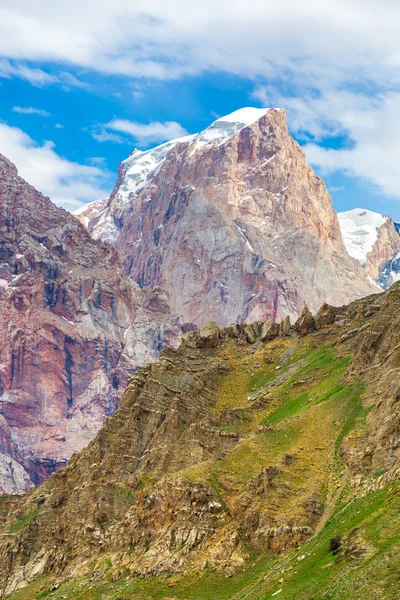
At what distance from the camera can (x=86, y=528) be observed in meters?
143

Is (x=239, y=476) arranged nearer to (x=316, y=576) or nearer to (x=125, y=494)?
(x=125, y=494)

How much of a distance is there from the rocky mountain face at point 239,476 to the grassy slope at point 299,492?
0.28 m

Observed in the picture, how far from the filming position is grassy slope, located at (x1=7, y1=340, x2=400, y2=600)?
98.4m

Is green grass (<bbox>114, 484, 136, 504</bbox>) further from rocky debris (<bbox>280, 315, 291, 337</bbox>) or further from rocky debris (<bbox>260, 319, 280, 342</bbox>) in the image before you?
rocky debris (<bbox>280, 315, 291, 337</bbox>)

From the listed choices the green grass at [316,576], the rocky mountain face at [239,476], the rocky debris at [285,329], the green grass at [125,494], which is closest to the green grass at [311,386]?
the rocky mountain face at [239,476]

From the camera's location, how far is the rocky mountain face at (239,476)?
116375mm

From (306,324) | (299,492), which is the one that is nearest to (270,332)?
(306,324)

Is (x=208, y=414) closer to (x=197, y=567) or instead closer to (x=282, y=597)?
(x=197, y=567)

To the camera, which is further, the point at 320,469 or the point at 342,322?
the point at 342,322

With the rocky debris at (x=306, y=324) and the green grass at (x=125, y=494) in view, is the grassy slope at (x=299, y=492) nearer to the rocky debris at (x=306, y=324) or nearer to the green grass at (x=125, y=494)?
the rocky debris at (x=306, y=324)

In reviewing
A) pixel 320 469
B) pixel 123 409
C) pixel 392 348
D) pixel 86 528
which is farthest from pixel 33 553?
pixel 392 348

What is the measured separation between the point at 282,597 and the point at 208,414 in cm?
6717

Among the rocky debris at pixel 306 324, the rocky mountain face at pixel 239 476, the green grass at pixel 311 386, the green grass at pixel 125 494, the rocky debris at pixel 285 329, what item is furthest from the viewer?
the rocky debris at pixel 285 329

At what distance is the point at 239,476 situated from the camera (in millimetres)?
133625
